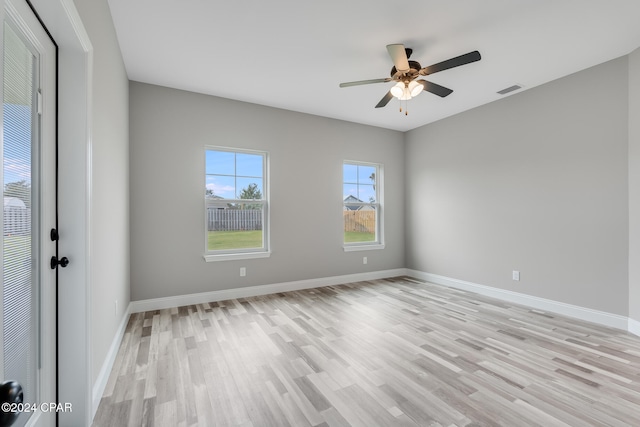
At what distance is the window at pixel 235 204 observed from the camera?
13.2 feet

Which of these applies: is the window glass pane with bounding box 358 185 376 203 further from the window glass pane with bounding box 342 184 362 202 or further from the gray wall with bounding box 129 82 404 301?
the gray wall with bounding box 129 82 404 301

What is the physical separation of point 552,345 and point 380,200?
11.0 feet

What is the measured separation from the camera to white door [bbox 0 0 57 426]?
1.12 m

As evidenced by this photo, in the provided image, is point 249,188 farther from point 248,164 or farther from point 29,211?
point 29,211

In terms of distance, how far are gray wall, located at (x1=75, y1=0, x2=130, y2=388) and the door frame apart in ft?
0.45

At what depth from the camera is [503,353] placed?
2.50 metres

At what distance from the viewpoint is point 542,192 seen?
144 inches

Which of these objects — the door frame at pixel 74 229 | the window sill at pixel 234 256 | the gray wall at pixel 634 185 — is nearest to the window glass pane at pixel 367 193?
the window sill at pixel 234 256

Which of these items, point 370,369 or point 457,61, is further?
point 457,61

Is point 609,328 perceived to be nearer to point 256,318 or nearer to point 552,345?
point 552,345

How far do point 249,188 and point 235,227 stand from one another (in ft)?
2.02

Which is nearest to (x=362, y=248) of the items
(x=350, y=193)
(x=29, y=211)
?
(x=350, y=193)

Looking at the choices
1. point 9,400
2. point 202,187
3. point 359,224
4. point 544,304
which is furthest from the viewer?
point 359,224

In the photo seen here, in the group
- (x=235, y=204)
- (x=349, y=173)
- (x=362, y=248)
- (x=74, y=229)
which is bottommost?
(x=362, y=248)
